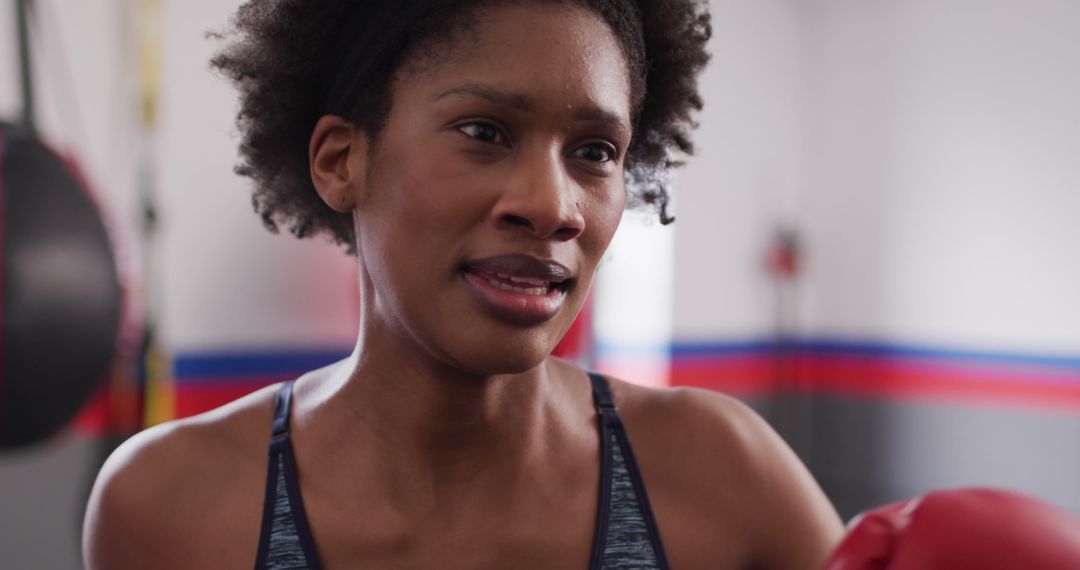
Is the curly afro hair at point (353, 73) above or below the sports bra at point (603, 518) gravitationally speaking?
above

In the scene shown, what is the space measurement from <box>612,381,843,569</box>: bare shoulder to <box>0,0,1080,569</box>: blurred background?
1.77 meters

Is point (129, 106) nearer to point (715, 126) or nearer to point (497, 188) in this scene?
point (497, 188)

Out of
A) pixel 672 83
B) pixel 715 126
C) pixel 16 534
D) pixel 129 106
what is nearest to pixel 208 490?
pixel 672 83

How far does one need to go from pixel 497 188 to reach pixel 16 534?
1.99 m

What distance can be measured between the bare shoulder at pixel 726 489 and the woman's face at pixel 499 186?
23 cm

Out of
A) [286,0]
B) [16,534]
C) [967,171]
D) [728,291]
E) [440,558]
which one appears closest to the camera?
[440,558]

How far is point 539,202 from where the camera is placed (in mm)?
844

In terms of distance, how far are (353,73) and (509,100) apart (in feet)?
0.74

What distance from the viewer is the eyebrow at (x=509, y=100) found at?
0.86 m

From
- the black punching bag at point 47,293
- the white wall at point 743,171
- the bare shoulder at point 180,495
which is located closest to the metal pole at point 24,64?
the black punching bag at point 47,293

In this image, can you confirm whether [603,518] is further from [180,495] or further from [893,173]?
[893,173]

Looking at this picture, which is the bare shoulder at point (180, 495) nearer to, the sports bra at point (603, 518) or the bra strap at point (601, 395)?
the sports bra at point (603, 518)

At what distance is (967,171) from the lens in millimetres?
4160

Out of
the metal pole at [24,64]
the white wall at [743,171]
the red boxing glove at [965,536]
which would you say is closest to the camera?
the red boxing glove at [965,536]
